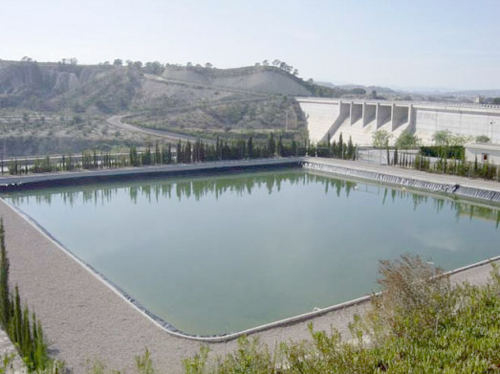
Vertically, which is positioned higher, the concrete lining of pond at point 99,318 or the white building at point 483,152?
the white building at point 483,152

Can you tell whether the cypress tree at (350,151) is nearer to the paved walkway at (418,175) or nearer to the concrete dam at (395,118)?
the paved walkway at (418,175)

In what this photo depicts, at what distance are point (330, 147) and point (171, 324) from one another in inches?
931

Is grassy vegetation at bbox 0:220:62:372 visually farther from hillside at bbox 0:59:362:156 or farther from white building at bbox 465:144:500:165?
hillside at bbox 0:59:362:156

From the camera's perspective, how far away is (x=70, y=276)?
11203mm

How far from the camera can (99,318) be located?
9.18 m

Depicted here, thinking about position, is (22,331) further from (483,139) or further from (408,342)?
(483,139)

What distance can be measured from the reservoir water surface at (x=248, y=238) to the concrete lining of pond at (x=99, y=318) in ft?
3.36

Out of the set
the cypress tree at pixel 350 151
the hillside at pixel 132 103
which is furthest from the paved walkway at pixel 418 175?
the hillside at pixel 132 103

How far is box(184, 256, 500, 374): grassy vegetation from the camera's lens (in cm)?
560

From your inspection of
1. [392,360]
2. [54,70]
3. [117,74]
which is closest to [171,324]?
[392,360]

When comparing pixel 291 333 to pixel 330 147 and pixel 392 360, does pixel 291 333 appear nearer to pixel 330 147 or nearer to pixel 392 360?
pixel 392 360

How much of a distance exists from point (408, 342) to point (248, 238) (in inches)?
385

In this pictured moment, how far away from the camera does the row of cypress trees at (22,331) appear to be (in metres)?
7.32

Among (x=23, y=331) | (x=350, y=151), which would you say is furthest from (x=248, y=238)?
(x=350, y=151)
